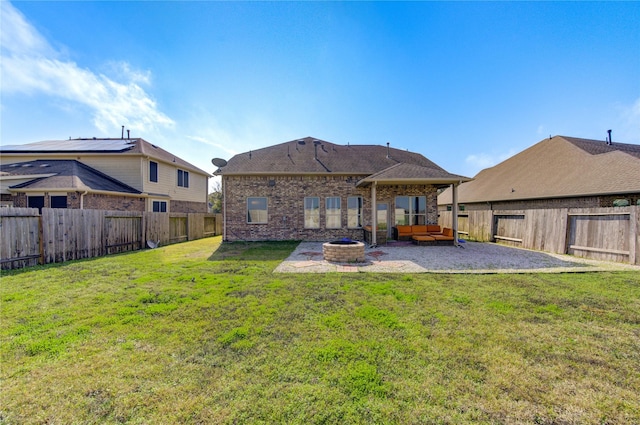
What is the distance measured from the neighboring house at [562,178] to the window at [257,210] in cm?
1396

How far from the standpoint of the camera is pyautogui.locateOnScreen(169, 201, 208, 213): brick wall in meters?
18.7

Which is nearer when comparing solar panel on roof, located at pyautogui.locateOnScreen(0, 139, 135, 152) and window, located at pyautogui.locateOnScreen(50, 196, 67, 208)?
window, located at pyautogui.locateOnScreen(50, 196, 67, 208)

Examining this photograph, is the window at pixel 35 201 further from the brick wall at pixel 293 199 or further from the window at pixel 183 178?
the brick wall at pixel 293 199

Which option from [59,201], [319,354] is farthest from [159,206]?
[319,354]

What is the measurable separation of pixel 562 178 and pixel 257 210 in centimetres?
1609

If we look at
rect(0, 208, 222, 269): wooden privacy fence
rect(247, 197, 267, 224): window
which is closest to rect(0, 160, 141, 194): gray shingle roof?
rect(0, 208, 222, 269): wooden privacy fence

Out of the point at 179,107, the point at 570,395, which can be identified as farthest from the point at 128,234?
the point at 570,395

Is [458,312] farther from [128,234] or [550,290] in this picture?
[128,234]

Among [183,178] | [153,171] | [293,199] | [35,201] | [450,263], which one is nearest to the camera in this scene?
[450,263]

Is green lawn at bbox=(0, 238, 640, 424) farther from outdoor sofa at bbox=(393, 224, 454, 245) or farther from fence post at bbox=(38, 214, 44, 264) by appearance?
outdoor sofa at bbox=(393, 224, 454, 245)

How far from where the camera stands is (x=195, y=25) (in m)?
9.11

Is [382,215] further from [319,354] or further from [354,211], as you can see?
[319,354]

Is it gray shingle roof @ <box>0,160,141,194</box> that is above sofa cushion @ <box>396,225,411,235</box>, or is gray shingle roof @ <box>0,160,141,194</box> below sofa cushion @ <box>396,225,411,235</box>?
above

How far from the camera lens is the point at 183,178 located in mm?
19797
